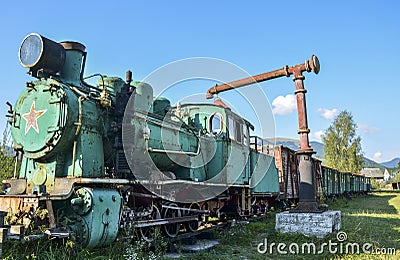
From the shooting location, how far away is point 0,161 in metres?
8.95

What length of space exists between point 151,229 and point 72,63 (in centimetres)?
350

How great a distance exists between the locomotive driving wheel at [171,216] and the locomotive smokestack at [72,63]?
125 inches

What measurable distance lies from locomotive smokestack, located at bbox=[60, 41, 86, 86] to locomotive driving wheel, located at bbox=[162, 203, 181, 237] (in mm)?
3163

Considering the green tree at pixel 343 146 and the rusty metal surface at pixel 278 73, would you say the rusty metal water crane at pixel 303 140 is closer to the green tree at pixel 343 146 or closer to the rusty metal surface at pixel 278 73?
the rusty metal surface at pixel 278 73

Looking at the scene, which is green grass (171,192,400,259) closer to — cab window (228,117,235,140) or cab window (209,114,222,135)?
cab window (228,117,235,140)

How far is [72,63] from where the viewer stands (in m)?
6.29

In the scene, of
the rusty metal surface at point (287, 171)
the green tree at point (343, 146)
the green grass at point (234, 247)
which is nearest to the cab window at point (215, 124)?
the green grass at point (234, 247)

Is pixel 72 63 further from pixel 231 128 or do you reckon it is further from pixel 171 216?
pixel 231 128

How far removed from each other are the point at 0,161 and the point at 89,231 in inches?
210

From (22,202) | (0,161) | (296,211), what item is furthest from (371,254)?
(0,161)

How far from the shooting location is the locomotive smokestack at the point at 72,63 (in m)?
6.26

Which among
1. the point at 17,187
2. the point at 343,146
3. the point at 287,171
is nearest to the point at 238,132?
the point at 17,187

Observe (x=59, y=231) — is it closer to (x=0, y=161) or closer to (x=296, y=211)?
(x=0, y=161)

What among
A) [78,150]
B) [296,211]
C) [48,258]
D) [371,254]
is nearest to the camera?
[48,258]
